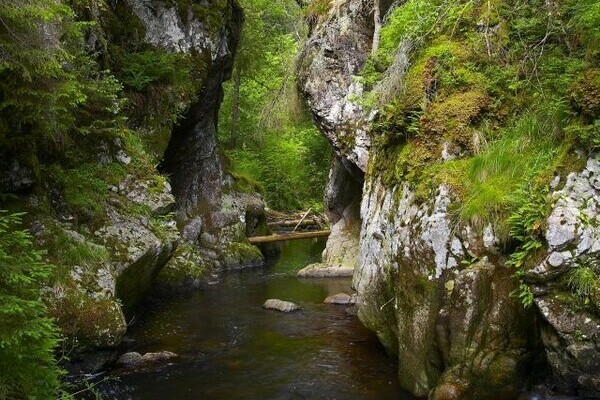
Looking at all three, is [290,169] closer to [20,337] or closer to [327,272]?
[327,272]

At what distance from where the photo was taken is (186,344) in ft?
33.4

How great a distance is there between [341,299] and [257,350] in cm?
376

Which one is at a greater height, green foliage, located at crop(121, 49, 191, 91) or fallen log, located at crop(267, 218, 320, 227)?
green foliage, located at crop(121, 49, 191, 91)

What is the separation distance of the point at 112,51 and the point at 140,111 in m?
1.76

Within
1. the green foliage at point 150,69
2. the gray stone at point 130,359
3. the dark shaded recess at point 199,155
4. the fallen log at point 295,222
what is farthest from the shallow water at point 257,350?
the fallen log at point 295,222

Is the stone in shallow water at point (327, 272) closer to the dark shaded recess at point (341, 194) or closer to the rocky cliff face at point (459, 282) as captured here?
the dark shaded recess at point (341, 194)

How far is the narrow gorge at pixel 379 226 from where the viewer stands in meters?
6.02

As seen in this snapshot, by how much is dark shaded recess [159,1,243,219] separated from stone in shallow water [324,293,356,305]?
765 cm

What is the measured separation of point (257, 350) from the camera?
384 inches

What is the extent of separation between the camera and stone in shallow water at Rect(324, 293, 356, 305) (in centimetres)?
1296

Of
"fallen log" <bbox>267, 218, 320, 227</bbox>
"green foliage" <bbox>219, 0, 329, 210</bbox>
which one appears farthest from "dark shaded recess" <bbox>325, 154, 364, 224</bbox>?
"green foliage" <bbox>219, 0, 329, 210</bbox>

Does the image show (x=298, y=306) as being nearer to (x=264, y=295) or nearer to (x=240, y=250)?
(x=264, y=295)

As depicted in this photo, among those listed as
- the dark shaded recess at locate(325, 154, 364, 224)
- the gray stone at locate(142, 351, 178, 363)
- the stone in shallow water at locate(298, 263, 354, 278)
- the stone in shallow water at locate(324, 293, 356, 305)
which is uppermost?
the dark shaded recess at locate(325, 154, 364, 224)

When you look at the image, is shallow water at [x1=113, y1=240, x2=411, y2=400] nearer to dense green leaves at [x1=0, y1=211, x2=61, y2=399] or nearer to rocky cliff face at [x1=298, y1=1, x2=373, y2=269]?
dense green leaves at [x1=0, y1=211, x2=61, y2=399]
